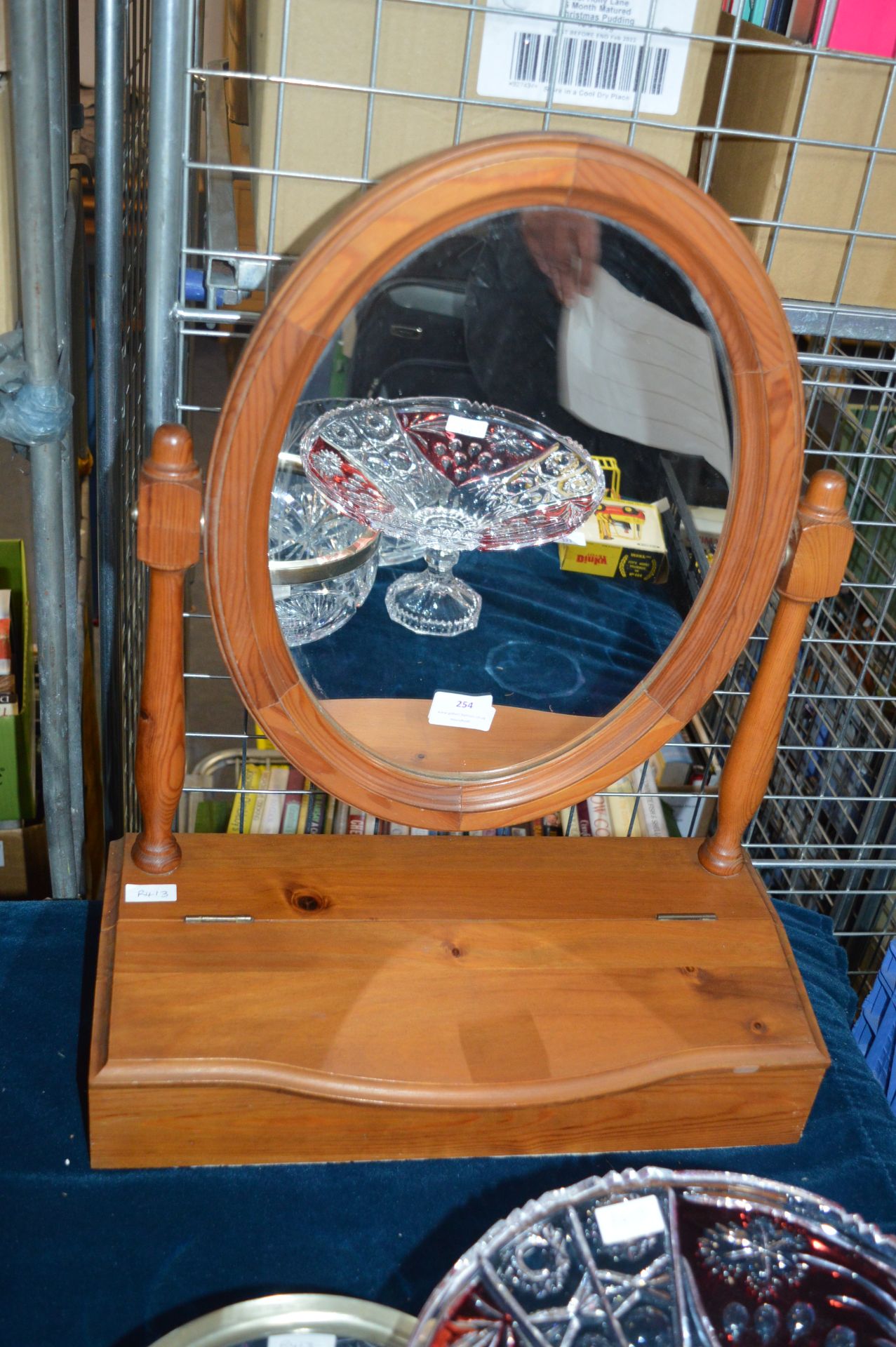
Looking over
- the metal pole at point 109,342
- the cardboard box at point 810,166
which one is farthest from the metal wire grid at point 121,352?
the cardboard box at point 810,166

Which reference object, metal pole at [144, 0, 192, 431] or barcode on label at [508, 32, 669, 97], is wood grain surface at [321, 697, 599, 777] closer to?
metal pole at [144, 0, 192, 431]

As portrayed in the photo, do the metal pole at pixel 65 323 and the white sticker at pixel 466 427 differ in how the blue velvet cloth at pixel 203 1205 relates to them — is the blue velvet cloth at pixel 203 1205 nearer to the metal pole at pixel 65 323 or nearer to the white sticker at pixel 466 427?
the metal pole at pixel 65 323

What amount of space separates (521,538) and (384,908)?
0.23m

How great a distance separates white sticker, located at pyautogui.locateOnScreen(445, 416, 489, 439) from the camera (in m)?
0.66

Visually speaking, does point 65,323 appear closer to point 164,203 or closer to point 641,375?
point 164,203

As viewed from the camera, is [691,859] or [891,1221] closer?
[891,1221]

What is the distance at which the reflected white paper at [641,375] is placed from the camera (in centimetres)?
62

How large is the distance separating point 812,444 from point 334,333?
63cm

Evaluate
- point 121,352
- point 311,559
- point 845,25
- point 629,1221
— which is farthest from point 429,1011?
point 845,25

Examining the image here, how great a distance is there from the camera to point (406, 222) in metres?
0.55

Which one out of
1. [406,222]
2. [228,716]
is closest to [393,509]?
[406,222]

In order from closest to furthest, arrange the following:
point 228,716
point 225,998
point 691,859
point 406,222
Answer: point 406,222
point 225,998
point 691,859
point 228,716

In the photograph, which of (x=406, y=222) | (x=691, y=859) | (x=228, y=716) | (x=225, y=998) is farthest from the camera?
(x=228, y=716)

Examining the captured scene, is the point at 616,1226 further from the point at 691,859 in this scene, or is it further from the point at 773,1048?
the point at 691,859
